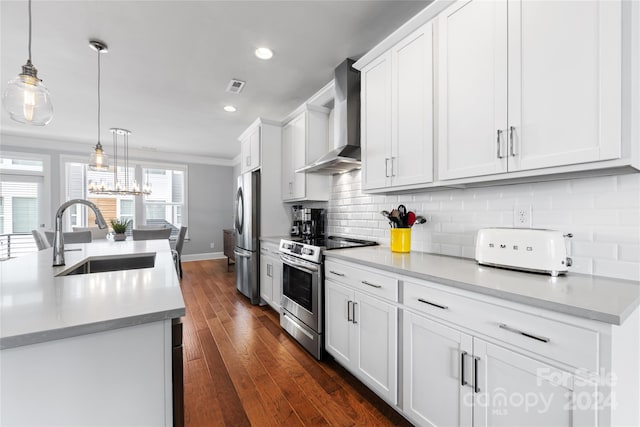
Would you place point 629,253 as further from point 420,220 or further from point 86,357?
point 86,357

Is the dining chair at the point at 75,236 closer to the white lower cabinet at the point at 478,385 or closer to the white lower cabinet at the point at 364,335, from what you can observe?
the white lower cabinet at the point at 364,335

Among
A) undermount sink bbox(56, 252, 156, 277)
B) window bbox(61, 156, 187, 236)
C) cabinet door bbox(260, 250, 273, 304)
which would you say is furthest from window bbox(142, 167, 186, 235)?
undermount sink bbox(56, 252, 156, 277)

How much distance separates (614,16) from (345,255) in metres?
1.71

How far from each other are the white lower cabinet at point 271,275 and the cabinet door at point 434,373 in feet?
5.91

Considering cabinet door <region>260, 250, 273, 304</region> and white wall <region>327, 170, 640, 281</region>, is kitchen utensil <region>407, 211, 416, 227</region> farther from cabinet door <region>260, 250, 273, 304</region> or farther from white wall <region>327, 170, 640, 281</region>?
cabinet door <region>260, 250, 273, 304</region>

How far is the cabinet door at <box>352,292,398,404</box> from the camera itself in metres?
1.55

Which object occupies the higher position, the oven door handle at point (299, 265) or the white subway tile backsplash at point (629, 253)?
the white subway tile backsplash at point (629, 253)

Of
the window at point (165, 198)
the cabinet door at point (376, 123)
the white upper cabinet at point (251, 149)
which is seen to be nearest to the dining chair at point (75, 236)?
the white upper cabinet at point (251, 149)

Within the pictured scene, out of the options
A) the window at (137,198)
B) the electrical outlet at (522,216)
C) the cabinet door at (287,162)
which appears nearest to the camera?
the electrical outlet at (522,216)

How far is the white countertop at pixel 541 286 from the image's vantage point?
88 cm

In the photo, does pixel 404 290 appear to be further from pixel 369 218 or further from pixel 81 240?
pixel 81 240

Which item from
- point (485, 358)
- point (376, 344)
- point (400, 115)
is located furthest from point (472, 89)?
point (376, 344)

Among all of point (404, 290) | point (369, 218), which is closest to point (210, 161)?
point (369, 218)

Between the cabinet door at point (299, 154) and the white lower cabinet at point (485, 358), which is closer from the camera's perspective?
the white lower cabinet at point (485, 358)
